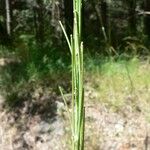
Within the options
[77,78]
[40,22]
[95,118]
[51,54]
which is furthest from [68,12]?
[77,78]

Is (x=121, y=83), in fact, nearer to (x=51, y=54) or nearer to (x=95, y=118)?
(x=95, y=118)

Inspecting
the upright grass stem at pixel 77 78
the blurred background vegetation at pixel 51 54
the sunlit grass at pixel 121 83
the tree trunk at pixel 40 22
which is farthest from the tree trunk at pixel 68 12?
the upright grass stem at pixel 77 78

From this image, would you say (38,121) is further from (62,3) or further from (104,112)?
(62,3)

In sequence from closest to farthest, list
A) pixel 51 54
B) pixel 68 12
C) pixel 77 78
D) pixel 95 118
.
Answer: pixel 77 78
pixel 95 118
pixel 51 54
pixel 68 12

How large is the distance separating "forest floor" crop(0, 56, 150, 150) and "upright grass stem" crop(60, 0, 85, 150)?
3.93m

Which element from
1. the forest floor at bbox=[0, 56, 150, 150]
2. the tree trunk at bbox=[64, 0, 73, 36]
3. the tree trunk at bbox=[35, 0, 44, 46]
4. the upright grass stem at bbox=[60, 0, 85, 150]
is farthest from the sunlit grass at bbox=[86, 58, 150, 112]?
the upright grass stem at bbox=[60, 0, 85, 150]

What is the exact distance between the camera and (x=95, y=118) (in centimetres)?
547

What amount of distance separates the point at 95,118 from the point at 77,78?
14.1 feet

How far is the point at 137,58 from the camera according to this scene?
6.12 metres

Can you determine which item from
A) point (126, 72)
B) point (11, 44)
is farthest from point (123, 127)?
point (11, 44)

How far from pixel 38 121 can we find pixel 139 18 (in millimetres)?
7217

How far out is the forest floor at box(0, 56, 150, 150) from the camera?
5262mm

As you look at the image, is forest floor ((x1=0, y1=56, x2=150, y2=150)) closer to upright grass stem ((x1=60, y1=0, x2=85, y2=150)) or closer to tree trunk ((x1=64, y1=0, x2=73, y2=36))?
tree trunk ((x1=64, y1=0, x2=73, y2=36))

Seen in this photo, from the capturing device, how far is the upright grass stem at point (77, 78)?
3.87 feet
